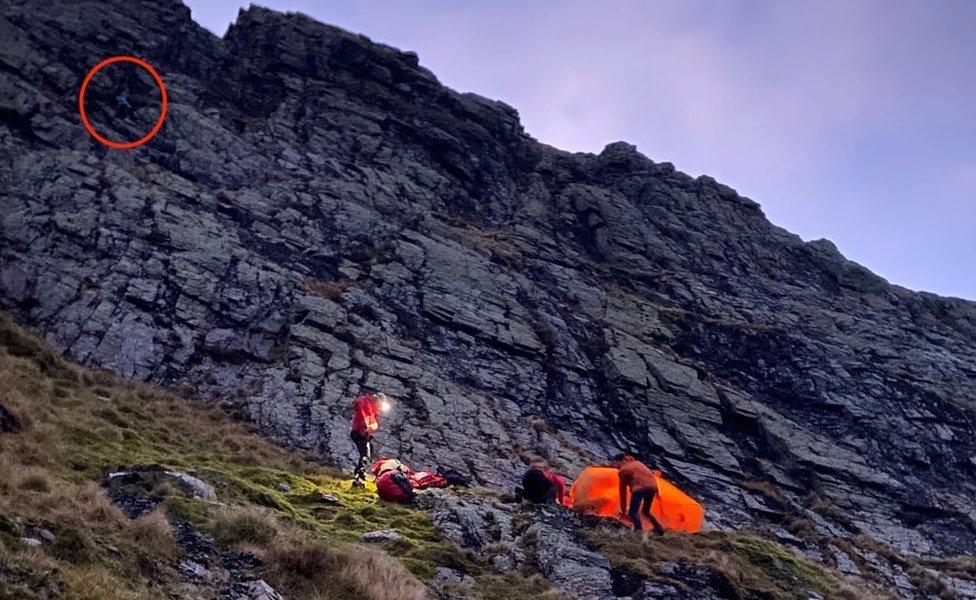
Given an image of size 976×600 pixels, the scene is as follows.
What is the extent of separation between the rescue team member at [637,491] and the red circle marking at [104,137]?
29702 millimetres

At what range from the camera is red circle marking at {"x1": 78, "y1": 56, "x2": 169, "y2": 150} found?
3497cm

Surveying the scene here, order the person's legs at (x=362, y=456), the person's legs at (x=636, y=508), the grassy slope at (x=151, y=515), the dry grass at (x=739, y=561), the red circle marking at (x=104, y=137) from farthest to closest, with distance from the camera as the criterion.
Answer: the red circle marking at (x=104, y=137) → the person's legs at (x=362, y=456) → the person's legs at (x=636, y=508) → the dry grass at (x=739, y=561) → the grassy slope at (x=151, y=515)

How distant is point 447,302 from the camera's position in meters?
35.1

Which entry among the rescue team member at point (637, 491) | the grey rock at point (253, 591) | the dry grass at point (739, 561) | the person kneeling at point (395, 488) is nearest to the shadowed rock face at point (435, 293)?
the person kneeling at point (395, 488)

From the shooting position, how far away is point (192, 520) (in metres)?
12.1

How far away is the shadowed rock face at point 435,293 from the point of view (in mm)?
26594

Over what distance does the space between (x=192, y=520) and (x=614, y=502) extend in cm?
1045

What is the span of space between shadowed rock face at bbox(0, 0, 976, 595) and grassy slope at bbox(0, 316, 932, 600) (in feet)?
8.93

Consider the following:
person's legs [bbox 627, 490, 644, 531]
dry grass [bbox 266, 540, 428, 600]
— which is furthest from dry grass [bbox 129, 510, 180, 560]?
person's legs [bbox 627, 490, 644, 531]

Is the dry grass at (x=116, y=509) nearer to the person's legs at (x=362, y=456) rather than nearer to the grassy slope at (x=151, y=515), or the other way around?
the grassy slope at (x=151, y=515)

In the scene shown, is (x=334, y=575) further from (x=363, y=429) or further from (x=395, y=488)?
(x=363, y=429)

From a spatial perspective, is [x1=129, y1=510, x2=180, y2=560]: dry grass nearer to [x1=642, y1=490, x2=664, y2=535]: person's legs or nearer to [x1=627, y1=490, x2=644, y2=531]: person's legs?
[x1=627, y1=490, x2=644, y2=531]: person's legs

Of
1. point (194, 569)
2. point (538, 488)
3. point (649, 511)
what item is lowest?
point (194, 569)

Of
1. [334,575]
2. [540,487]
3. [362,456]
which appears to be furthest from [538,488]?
[334,575]
